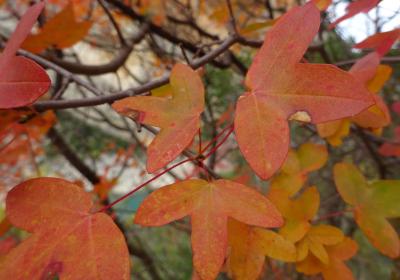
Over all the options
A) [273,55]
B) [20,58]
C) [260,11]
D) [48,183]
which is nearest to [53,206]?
[48,183]

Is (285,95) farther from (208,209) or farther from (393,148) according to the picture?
(393,148)

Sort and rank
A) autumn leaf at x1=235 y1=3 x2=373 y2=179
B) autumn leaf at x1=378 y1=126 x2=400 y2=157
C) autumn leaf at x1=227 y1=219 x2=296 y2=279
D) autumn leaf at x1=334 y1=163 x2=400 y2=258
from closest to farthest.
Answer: autumn leaf at x1=235 y1=3 x2=373 y2=179, autumn leaf at x1=227 y1=219 x2=296 y2=279, autumn leaf at x1=334 y1=163 x2=400 y2=258, autumn leaf at x1=378 y1=126 x2=400 y2=157

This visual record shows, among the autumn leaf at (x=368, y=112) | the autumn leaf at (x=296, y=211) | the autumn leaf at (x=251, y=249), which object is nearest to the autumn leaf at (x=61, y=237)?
the autumn leaf at (x=251, y=249)

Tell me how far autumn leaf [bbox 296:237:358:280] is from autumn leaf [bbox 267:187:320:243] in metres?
0.06

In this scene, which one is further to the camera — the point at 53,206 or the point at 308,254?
the point at 308,254

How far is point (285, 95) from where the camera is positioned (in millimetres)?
428

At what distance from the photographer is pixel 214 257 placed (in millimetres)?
418

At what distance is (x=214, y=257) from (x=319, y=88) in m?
0.18

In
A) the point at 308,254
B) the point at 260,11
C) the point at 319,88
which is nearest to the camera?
the point at 319,88

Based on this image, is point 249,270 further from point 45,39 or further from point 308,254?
point 45,39

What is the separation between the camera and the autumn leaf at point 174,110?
431 mm

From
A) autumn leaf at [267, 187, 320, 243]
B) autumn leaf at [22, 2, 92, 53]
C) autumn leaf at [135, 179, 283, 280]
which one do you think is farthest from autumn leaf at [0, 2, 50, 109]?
autumn leaf at [267, 187, 320, 243]

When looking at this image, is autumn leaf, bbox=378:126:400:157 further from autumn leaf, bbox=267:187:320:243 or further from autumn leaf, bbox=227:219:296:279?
autumn leaf, bbox=227:219:296:279

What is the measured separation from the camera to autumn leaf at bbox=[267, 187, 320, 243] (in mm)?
606
